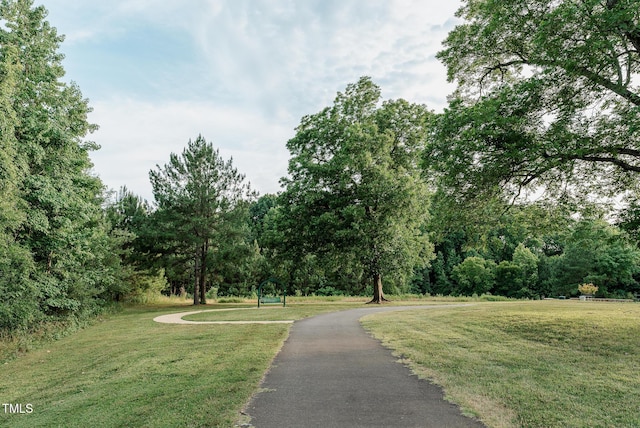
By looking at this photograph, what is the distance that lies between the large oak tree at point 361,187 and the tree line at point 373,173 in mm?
137

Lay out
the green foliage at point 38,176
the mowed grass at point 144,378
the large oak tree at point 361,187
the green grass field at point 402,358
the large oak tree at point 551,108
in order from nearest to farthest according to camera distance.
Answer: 1. the green grass field at point 402,358
2. the mowed grass at point 144,378
3. the large oak tree at point 551,108
4. the green foliage at point 38,176
5. the large oak tree at point 361,187

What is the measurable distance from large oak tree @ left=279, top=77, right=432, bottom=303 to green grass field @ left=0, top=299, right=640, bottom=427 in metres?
13.5

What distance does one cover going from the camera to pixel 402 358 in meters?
8.27

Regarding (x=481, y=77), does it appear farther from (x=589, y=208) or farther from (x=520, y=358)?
(x=520, y=358)

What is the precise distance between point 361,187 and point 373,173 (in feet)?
4.10

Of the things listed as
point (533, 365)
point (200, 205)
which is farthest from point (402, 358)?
point (200, 205)

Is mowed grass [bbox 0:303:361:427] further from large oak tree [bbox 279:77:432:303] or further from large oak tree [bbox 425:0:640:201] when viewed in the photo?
large oak tree [bbox 279:77:432:303]

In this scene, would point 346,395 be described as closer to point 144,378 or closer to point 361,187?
point 144,378

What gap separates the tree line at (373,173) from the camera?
1013 centimetres

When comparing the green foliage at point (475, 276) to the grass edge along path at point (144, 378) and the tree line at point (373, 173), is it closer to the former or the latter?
the tree line at point (373, 173)

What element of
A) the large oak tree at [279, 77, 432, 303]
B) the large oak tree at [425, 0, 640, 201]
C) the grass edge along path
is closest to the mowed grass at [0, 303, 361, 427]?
the grass edge along path

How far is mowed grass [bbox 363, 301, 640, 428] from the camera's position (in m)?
4.98

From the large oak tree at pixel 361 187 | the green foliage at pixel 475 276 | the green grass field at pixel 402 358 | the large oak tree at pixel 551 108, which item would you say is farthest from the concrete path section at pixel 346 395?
the green foliage at pixel 475 276

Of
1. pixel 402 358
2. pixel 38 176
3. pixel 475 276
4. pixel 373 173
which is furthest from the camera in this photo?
pixel 475 276
